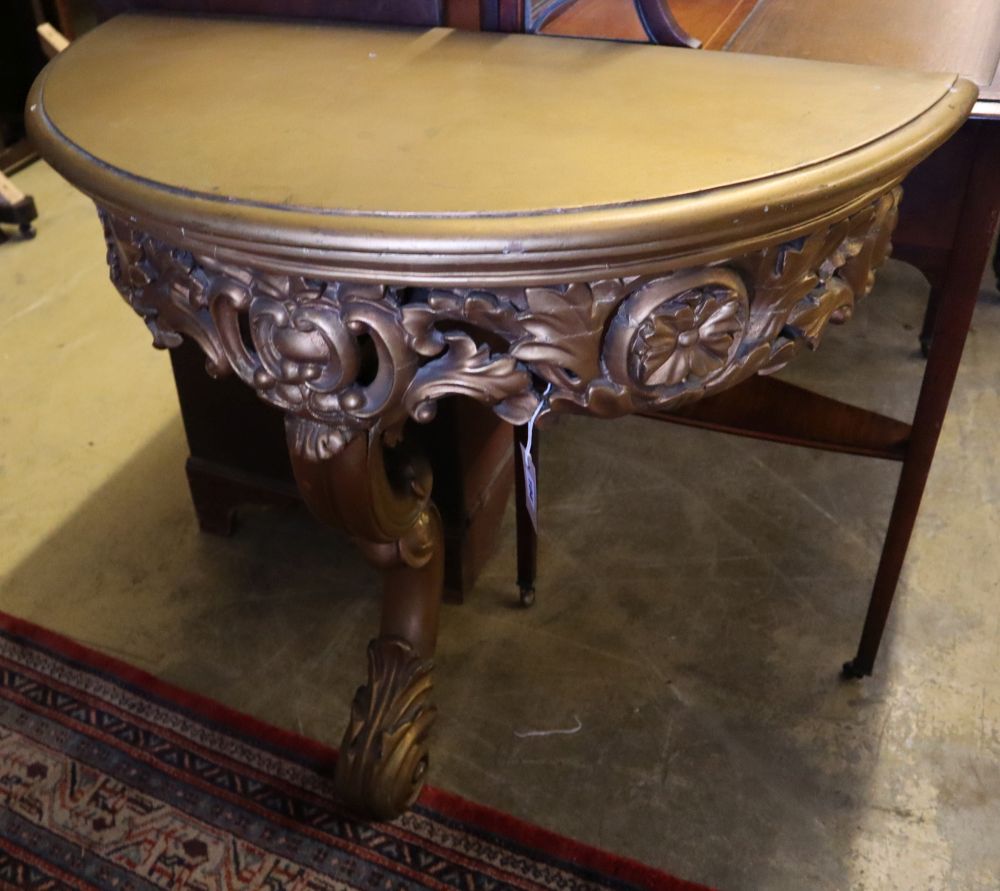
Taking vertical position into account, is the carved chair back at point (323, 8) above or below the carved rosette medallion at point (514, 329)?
above

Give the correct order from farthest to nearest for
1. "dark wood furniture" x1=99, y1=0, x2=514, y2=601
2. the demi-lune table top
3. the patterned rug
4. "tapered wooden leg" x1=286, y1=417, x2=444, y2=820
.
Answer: "dark wood furniture" x1=99, y1=0, x2=514, y2=601 → the patterned rug → "tapered wooden leg" x1=286, y1=417, x2=444, y2=820 → the demi-lune table top

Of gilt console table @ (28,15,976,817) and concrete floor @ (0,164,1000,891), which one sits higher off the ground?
gilt console table @ (28,15,976,817)

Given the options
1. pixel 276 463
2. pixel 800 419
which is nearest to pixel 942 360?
pixel 800 419

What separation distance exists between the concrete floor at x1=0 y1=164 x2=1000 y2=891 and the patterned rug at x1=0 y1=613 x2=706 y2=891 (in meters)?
0.04

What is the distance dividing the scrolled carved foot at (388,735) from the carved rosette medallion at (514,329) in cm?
41

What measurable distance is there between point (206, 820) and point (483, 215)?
2.48 feet

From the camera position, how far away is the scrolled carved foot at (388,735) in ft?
3.28

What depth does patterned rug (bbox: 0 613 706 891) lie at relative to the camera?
983 millimetres

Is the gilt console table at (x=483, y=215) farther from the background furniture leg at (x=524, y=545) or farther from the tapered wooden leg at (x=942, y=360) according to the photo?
the background furniture leg at (x=524, y=545)

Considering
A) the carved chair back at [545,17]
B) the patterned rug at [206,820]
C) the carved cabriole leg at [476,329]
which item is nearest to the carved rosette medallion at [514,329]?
the carved cabriole leg at [476,329]

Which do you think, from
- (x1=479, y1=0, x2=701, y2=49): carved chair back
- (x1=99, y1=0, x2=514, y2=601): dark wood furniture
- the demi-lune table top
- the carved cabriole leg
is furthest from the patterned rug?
(x1=479, y1=0, x2=701, y2=49): carved chair back

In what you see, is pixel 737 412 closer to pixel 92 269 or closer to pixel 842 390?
pixel 842 390

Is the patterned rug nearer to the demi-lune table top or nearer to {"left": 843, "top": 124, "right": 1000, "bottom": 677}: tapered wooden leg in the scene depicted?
{"left": 843, "top": 124, "right": 1000, "bottom": 677}: tapered wooden leg

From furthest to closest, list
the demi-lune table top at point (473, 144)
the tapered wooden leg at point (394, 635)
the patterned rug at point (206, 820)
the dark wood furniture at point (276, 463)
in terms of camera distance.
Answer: the dark wood furniture at point (276, 463) < the patterned rug at point (206, 820) < the tapered wooden leg at point (394, 635) < the demi-lune table top at point (473, 144)
